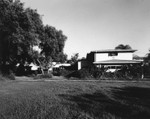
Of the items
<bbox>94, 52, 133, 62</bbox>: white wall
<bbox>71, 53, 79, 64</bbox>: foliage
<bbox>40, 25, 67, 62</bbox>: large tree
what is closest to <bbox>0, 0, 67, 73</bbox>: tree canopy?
<bbox>40, 25, 67, 62</bbox>: large tree

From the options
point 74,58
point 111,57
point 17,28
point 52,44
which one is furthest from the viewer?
point 74,58

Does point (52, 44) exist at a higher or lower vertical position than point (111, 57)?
higher

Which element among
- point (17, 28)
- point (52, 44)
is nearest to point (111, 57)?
point (52, 44)

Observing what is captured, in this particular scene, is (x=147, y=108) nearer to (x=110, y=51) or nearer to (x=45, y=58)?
(x=110, y=51)

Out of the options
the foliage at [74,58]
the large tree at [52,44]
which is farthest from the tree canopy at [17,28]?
the foliage at [74,58]

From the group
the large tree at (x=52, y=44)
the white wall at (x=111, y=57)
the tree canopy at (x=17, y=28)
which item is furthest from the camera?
the white wall at (x=111, y=57)

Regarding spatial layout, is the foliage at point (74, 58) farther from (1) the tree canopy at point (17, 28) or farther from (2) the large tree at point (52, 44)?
(1) the tree canopy at point (17, 28)

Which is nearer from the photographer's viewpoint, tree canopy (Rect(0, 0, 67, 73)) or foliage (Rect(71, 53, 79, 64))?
tree canopy (Rect(0, 0, 67, 73))

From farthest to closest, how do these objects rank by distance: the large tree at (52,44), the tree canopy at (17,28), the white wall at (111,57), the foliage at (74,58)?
the foliage at (74,58) → the white wall at (111,57) → the large tree at (52,44) → the tree canopy at (17,28)

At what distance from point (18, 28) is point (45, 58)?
11650mm

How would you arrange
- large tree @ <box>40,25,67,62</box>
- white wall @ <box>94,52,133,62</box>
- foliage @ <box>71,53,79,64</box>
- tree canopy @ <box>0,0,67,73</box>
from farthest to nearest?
foliage @ <box>71,53,79,64</box>, white wall @ <box>94,52,133,62</box>, large tree @ <box>40,25,67,62</box>, tree canopy @ <box>0,0,67,73</box>

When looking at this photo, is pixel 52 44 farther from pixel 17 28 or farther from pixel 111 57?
pixel 111 57

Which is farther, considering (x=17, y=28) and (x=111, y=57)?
(x=111, y=57)

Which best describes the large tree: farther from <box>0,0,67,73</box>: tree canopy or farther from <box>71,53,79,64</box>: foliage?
<box>71,53,79,64</box>: foliage
